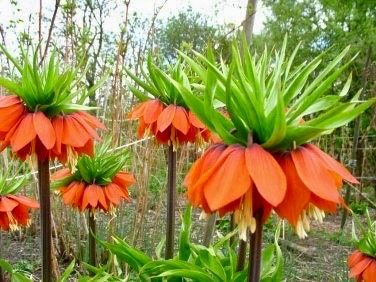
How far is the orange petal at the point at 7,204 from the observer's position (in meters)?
1.69

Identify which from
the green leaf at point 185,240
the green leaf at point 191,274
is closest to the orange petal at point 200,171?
the green leaf at point 191,274

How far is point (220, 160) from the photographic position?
2.83 ft

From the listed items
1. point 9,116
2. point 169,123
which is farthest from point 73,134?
point 169,123

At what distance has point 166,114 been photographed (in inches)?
66.3

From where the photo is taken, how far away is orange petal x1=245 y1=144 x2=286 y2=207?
0.80 m

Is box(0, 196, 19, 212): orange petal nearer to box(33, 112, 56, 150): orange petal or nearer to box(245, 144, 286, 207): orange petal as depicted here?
box(33, 112, 56, 150): orange petal

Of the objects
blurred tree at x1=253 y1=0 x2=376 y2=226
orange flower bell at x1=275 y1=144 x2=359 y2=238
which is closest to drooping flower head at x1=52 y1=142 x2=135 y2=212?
orange flower bell at x1=275 y1=144 x2=359 y2=238

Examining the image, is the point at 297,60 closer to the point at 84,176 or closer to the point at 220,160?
the point at 84,176

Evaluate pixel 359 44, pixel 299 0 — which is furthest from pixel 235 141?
pixel 299 0

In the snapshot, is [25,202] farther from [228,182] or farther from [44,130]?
[228,182]

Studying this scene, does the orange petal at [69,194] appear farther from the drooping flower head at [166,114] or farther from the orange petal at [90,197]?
the drooping flower head at [166,114]

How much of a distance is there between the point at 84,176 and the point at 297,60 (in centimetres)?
758

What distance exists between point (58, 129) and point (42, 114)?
0.05 metres

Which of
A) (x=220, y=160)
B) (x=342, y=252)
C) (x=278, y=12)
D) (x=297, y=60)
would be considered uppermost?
(x=278, y=12)
